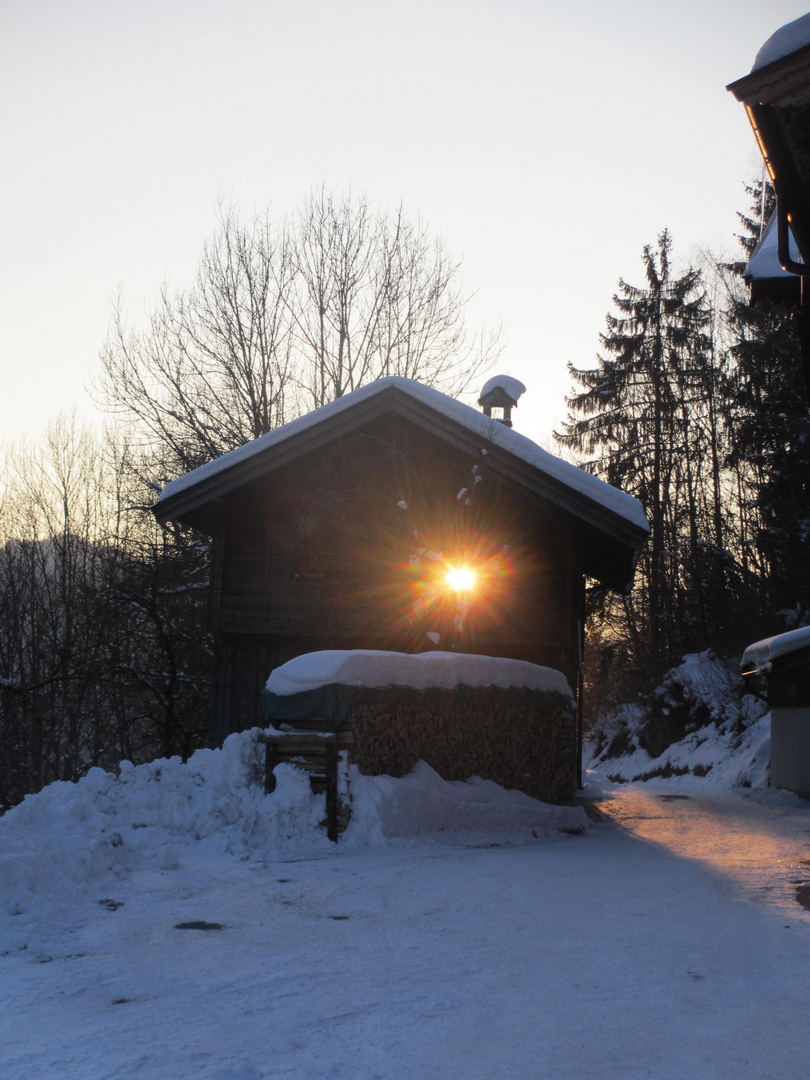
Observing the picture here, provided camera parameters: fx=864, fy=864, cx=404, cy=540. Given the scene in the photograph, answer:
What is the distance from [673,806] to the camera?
1380 centimetres

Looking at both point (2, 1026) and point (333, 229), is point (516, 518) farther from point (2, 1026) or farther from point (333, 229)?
point (333, 229)

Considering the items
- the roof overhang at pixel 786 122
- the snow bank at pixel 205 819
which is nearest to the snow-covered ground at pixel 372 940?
the snow bank at pixel 205 819

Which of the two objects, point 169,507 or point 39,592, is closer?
point 169,507

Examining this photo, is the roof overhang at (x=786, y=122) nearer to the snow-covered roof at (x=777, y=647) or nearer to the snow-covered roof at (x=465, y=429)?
the snow-covered roof at (x=465, y=429)

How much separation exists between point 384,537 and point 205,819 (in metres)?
6.10

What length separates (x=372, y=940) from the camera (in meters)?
4.91

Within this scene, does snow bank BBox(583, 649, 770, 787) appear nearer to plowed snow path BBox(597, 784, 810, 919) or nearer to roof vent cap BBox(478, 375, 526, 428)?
plowed snow path BBox(597, 784, 810, 919)

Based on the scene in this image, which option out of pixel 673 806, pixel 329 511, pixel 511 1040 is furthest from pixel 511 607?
pixel 511 1040

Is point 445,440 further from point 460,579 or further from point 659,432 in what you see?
point 659,432

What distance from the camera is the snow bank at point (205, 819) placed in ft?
18.8

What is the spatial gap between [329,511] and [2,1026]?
31.7 feet

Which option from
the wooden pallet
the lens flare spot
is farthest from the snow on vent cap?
the wooden pallet

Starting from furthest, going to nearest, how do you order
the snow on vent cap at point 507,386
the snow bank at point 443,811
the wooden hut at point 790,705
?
the snow on vent cap at point 507,386
the wooden hut at point 790,705
the snow bank at point 443,811

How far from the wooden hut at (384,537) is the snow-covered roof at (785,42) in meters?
6.07
